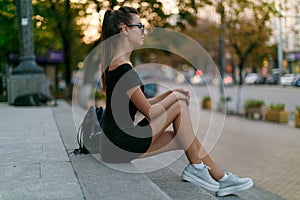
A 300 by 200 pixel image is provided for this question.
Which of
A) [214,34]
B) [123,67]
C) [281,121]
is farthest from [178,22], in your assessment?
[123,67]

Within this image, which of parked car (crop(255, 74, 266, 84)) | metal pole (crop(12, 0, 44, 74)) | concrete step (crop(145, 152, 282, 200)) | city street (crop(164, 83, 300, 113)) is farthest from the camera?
parked car (crop(255, 74, 266, 84))

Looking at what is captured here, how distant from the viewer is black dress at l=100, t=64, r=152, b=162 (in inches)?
131

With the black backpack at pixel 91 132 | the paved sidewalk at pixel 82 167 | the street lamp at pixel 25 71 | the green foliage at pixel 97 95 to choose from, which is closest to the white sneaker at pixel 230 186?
the paved sidewalk at pixel 82 167

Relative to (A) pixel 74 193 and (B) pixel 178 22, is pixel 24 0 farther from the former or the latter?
(A) pixel 74 193

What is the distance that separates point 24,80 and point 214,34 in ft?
38.3

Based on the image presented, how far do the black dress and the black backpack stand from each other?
366 mm

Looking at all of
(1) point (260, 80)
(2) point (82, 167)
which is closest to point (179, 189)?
(2) point (82, 167)

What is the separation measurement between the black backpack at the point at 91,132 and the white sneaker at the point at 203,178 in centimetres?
101

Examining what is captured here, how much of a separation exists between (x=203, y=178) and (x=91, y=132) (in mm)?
1268

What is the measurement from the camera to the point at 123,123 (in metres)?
3.46

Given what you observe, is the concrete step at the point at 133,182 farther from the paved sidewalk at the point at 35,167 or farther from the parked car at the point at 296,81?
the parked car at the point at 296,81

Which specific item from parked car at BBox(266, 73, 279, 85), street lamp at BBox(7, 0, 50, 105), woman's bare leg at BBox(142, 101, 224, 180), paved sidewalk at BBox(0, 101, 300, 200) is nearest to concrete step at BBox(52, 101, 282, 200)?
paved sidewalk at BBox(0, 101, 300, 200)

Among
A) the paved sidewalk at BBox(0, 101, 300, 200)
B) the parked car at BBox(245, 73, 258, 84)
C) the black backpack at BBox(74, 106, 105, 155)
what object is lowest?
the parked car at BBox(245, 73, 258, 84)

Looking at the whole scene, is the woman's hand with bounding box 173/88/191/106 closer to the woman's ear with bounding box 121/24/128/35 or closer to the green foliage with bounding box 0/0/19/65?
the woman's ear with bounding box 121/24/128/35
